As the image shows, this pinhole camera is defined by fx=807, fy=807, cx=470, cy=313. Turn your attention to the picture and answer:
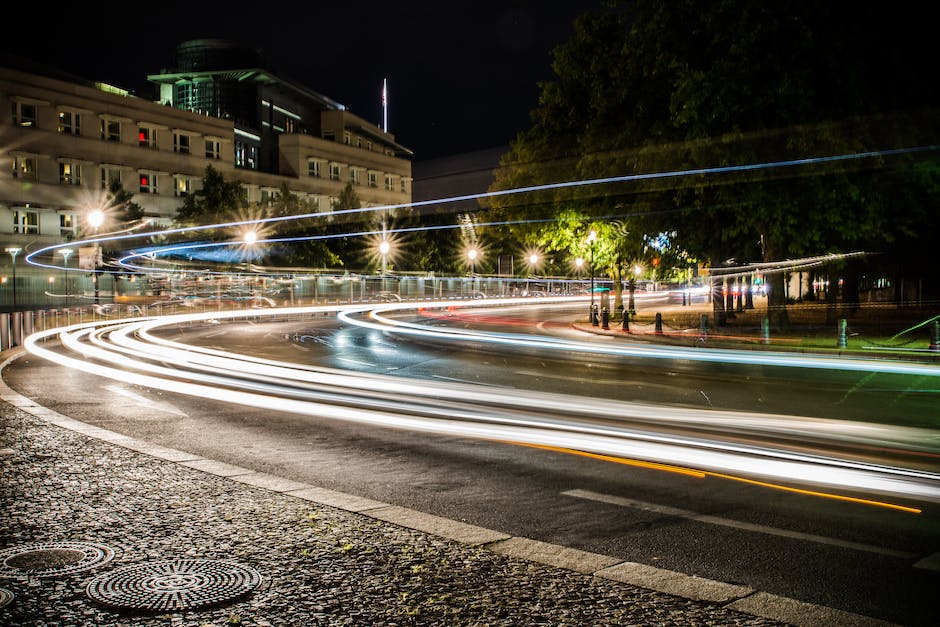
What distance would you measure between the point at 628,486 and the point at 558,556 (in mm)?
2405

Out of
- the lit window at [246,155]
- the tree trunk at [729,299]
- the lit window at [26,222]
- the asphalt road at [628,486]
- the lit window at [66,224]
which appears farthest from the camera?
the lit window at [246,155]

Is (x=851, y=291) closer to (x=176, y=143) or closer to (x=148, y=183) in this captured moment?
(x=148, y=183)

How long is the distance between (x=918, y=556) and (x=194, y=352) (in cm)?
1729

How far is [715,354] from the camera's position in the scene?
2152 centimetres

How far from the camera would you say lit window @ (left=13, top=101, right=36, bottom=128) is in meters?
54.5

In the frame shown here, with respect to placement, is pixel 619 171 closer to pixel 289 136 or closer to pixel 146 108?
pixel 146 108

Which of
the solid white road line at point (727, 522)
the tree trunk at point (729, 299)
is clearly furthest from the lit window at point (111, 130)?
the solid white road line at point (727, 522)

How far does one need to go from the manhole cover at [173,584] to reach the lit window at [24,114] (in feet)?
192

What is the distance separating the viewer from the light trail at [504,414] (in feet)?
25.2

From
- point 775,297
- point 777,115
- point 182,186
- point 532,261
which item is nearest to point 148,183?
point 182,186

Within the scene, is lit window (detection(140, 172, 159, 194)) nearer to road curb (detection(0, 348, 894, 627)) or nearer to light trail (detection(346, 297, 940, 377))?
light trail (detection(346, 297, 940, 377))

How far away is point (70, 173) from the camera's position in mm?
58688

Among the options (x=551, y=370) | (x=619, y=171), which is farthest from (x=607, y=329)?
(x=551, y=370)

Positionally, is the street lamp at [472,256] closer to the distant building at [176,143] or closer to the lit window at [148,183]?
the distant building at [176,143]
